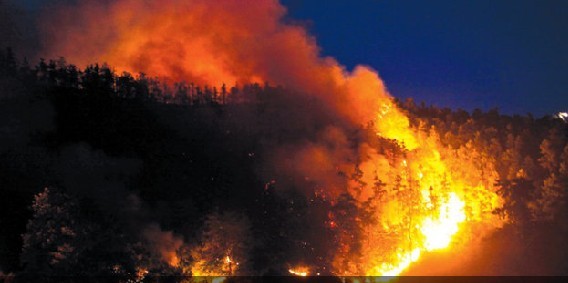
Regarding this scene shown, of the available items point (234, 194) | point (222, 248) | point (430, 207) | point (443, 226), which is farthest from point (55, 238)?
point (443, 226)

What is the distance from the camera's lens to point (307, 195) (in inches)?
1612

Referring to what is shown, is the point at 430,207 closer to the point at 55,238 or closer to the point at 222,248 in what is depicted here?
the point at 222,248

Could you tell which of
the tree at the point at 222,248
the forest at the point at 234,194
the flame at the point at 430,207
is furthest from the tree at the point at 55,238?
the flame at the point at 430,207

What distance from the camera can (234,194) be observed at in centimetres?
4206

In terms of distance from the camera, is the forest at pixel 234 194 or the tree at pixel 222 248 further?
the tree at pixel 222 248

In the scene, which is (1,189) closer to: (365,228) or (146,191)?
(146,191)

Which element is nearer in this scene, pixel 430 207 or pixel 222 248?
pixel 222 248

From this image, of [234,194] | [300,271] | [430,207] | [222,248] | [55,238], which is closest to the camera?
[55,238]

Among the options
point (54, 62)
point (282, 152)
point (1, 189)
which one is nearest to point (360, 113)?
point (282, 152)

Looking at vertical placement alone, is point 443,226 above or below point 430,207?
below

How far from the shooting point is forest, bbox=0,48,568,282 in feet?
96.9

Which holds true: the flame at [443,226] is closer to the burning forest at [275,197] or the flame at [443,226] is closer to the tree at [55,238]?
the burning forest at [275,197]

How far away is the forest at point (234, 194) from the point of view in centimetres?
2953

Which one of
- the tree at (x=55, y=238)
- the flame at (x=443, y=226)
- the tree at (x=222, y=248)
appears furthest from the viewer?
the flame at (x=443, y=226)
